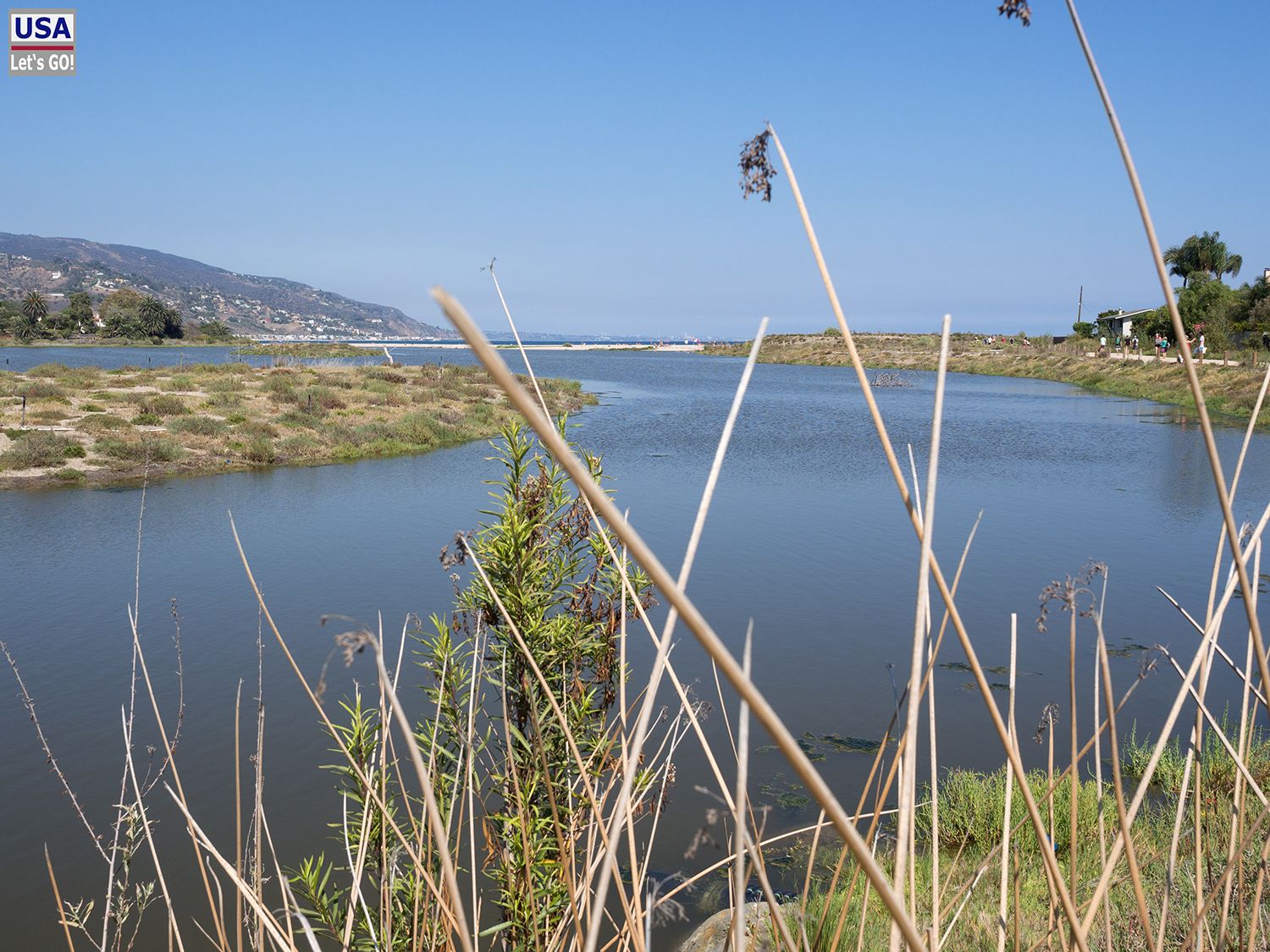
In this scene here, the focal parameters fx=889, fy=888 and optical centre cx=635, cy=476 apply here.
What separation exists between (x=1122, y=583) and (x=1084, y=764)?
5057 millimetres

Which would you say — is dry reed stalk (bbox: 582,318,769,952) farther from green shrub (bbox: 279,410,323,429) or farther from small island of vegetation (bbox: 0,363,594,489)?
green shrub (bbox: 279,410,323,429)

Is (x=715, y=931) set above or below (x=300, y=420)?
below

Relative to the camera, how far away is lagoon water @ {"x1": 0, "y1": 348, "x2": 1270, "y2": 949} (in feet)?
17.9

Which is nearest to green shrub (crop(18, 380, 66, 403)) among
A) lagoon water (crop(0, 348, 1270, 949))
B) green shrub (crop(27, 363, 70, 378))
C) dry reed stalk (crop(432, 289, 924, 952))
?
green shrub (crop(27, 363, 70, 378))

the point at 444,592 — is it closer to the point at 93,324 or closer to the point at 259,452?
the point at 259,452

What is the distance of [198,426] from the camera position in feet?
59.9

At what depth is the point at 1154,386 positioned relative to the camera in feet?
124

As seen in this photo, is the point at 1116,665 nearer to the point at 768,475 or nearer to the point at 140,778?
the point at 140,778

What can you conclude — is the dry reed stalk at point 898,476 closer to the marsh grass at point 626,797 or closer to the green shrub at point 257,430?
the marsh grass at point 626,797

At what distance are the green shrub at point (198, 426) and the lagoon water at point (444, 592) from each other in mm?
3121

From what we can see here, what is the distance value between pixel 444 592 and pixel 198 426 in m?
11.8

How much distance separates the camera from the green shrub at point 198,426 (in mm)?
18078

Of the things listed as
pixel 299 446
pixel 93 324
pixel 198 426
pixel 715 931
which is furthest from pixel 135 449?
pixel 93 324

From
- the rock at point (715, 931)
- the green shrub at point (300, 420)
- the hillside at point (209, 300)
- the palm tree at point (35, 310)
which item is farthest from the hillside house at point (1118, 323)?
the hillside at point (209, 300)
